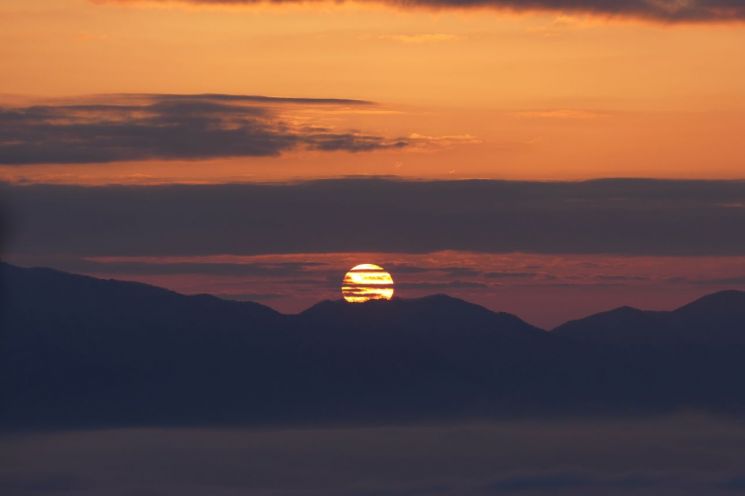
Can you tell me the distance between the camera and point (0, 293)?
54.6m
